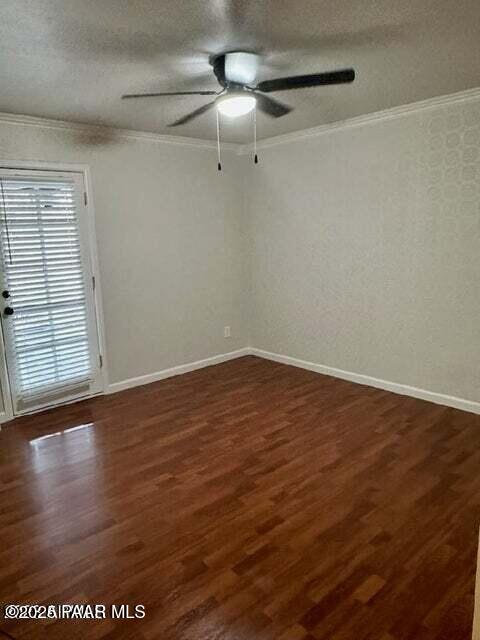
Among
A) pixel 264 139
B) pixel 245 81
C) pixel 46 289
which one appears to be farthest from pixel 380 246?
pixel 46 289

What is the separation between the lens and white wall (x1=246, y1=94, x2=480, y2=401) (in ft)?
11.1

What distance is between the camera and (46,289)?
3.69m

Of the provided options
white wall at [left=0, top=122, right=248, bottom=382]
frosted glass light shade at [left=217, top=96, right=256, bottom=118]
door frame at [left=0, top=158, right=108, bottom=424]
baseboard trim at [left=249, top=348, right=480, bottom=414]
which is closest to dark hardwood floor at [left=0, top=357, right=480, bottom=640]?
baseboard trim at [left=249, top=348, right=480, bottom=414]

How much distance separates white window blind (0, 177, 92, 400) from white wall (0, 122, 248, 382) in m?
0.26

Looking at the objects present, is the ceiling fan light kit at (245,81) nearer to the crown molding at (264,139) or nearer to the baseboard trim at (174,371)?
the crown molding at (264,139)

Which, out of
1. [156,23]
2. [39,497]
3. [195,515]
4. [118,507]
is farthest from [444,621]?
[156,23]

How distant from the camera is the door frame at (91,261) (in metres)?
3.51

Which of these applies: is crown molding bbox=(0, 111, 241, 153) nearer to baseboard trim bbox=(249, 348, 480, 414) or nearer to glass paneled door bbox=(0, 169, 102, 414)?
glass paneled door bbox=(0, 169, 102, 414)

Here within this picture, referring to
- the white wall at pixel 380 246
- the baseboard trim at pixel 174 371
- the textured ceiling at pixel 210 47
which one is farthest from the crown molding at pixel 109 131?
the baseboard trim at pixel 174 371

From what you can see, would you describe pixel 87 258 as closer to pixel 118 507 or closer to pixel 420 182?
pixel 118 507

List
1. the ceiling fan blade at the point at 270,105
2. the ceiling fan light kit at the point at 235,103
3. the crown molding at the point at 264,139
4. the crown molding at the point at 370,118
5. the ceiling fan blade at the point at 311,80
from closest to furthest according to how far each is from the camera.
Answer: the ceiling fan blade at the point at 311,80, the ceiling fan light kit at the point at 235,103, the ceiling fan blade at the point at 270,105, the crown molding at the point at 370,118, the crown molding at the point at 264,139

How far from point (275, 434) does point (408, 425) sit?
3.46 feet

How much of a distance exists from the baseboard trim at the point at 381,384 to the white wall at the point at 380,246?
0.06 meters

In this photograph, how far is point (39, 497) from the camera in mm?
2564
